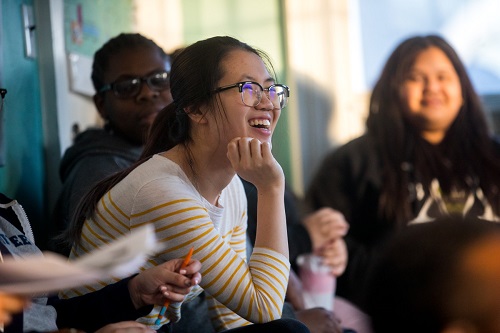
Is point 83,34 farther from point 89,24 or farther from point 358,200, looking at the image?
point 358,200

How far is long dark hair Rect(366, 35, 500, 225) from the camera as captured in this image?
2.67 metres

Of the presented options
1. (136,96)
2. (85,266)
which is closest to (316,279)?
(136,96)

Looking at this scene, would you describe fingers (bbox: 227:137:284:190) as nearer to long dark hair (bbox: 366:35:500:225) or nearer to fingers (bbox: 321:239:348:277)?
fingers (bbox: 321:239:348:277)

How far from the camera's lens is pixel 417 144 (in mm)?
2779

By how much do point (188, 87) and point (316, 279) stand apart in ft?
3.60

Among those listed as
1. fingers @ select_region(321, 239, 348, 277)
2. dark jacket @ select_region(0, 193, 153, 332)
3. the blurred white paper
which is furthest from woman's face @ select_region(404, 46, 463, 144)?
the blurred white paper

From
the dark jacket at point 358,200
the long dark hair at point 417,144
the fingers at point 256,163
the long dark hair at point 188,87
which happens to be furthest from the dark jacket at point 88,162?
the long dark hair at point 417,144

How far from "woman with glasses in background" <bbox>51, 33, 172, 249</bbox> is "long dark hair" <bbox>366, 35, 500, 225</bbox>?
0.96m

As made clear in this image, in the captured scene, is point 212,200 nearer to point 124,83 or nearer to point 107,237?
point 107,237

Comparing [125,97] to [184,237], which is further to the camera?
[125,97]

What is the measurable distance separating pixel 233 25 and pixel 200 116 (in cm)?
221

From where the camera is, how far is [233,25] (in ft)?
11.9

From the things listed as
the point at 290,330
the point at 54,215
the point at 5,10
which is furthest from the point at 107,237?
the point at 5,10

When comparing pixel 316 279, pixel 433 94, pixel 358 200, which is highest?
pixel 433 94
